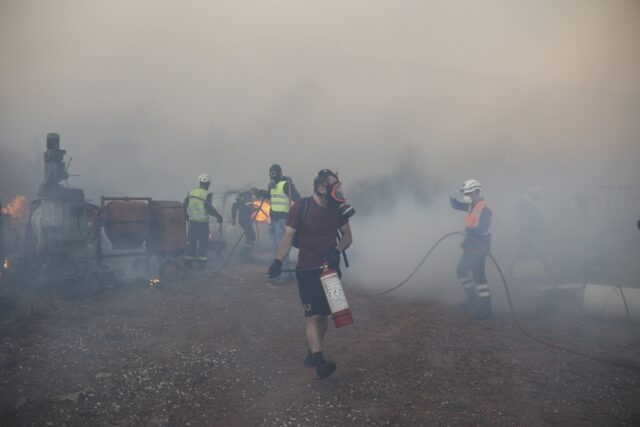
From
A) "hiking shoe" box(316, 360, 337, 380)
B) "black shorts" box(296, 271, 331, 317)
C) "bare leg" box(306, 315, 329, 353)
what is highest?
"black shorts" box(296, 271, 331, 317)

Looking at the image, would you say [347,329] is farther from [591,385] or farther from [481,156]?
[481,156]

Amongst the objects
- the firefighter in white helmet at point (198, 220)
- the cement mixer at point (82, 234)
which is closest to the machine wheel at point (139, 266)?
the cement mixer at point (82, 234)

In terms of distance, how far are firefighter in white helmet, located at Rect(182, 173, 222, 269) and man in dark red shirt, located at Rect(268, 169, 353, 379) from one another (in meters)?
4.34

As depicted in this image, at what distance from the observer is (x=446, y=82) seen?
21.0 meters

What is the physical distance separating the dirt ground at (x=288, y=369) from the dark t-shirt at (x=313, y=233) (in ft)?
3.20

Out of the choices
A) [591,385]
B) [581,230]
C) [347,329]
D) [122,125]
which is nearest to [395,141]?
[581,230]

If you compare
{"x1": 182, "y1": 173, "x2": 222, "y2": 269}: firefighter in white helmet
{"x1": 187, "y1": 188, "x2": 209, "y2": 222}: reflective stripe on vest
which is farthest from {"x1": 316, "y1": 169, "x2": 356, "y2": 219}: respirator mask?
{"x1": 187, "y1": 188, "x2": 209, "y2": 222}: reflective stripe on vest

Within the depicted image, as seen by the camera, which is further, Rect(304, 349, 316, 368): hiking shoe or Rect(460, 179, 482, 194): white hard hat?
Rect(460, 179, 482, 194): white hard hat

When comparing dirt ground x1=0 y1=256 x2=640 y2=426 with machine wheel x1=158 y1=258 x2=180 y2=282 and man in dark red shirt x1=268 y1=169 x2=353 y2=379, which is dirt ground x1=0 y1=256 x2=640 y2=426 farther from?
machine wheel x1=158 y1=258 x2=180 y2=282

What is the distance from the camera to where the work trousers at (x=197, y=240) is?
812cm

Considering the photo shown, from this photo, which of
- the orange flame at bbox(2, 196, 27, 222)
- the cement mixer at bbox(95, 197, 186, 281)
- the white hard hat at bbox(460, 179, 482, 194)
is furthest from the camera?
the orange flame at bbox(2, 196, 27, 222)

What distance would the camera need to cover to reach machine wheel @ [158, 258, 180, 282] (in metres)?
7.43

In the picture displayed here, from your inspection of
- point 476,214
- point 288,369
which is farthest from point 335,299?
point 476,214

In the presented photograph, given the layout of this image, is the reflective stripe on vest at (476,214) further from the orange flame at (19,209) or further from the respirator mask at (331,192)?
the orange flame at (19,209)
